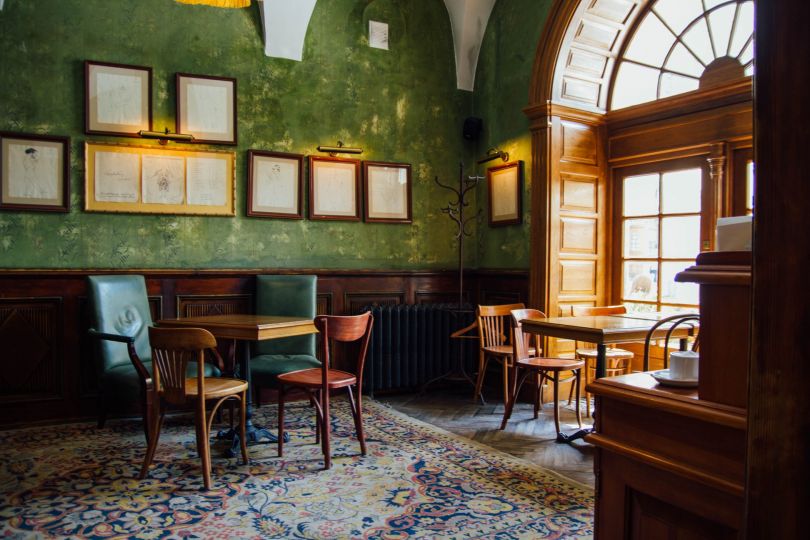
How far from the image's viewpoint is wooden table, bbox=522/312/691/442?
3.46 metres

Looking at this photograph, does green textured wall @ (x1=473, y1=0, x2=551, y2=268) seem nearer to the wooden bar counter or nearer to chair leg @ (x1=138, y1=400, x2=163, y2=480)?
chair leg @ (x1=138, y1=400, x2=163, y2=480)

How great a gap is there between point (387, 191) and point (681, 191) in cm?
258

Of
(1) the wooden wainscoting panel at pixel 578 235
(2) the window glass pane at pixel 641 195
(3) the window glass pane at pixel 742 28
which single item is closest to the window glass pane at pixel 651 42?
(3) the window glass pane at pixel 742 28

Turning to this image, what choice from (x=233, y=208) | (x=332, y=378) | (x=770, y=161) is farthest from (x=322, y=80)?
(x=770, y=161)

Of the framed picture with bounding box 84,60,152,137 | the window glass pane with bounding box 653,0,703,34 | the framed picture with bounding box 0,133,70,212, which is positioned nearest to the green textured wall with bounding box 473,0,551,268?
the window glass pane with bounding box 653,0,703,34

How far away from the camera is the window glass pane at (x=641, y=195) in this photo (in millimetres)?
5152

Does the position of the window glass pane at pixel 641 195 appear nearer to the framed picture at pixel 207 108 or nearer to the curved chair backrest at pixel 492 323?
the curved chair backrest at pixel 492 323

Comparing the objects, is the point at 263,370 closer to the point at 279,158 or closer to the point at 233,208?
the point at 233,208

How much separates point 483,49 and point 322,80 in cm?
172

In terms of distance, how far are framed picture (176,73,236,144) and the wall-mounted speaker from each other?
89.2 inches

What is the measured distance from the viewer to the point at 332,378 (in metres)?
3.63

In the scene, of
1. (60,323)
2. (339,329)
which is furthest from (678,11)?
(60,323)

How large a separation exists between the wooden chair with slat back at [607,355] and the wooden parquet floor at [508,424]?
0.37 meters

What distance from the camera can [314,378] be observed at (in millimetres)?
3633
